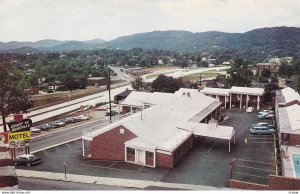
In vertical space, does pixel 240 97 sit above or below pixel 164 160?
→ above

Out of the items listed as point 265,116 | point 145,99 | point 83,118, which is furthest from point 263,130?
point 83,118

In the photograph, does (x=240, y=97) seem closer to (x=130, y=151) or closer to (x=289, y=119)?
(x=289, y=119)

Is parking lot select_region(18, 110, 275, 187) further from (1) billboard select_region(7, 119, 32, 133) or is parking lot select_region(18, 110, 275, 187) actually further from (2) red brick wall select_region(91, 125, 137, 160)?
(1) billboard select_region(7, 119, 32, 133)

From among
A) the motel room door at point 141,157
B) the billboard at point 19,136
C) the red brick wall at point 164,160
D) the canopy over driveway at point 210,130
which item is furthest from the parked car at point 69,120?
the red brick wall at point 164,160

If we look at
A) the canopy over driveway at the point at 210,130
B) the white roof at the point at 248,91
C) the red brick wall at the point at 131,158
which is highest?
the white roof at the point at 248,91

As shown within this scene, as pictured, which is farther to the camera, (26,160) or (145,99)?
(145,99)

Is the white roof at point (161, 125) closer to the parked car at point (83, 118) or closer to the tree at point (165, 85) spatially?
the parked car at point (83, 118)

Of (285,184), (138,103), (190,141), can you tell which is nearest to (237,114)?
(138,103)
